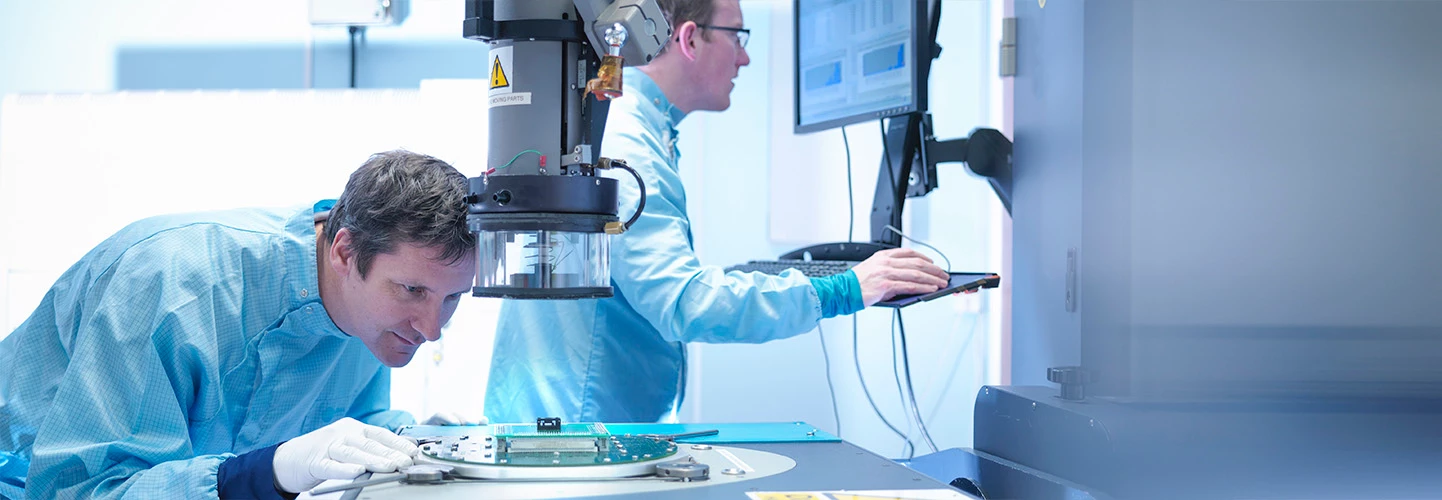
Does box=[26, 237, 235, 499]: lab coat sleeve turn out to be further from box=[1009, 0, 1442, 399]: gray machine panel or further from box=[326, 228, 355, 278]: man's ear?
box=[1009, 0, 1442, 399]: gray machine panel

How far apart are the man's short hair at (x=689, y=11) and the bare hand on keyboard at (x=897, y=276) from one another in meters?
0.51

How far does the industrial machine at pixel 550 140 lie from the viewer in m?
0.98

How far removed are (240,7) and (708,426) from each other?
245cm

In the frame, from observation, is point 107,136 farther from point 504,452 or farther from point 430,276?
point 504,452

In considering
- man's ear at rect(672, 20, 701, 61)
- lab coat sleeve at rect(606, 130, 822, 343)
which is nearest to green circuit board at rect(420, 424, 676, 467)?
lab coat sleeve at rect(606, 130, 822, 343)

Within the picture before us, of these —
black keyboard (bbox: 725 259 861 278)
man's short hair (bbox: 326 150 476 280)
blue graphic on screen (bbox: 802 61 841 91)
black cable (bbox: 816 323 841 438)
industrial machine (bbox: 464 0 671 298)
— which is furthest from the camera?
black cable (bbox: 816 323 841 438)

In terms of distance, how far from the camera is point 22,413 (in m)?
1.24

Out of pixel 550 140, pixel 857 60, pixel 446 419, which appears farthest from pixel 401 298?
pixel 857 60

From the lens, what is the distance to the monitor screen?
1.81m

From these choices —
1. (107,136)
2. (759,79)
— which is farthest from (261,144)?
(759,79)

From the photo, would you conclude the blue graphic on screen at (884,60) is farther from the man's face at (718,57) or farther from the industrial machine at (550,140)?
the industrial machine at (550,140)

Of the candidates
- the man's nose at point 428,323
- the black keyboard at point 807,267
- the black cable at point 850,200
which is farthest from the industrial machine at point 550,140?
the black cable at point 850,200

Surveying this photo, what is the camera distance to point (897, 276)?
1.66 meters

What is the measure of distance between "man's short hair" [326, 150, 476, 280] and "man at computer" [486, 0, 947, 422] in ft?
1.15
